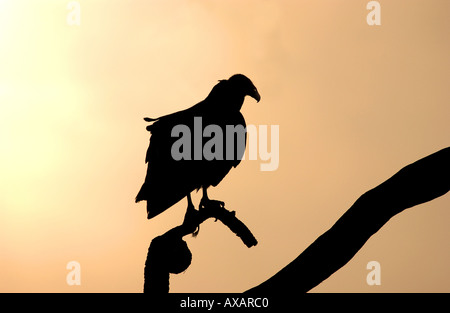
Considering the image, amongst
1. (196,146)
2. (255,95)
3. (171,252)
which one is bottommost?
(171,252)

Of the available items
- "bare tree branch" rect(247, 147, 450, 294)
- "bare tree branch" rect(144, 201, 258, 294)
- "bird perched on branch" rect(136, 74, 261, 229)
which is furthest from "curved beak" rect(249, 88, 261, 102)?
"bare tree branch" rect(247, 147, 450, 294)

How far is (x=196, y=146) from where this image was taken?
584cm

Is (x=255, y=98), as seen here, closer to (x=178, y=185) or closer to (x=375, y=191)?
(x=178, y=185)

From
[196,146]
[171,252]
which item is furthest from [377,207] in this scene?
[196,146]

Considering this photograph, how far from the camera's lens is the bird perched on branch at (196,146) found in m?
5.73

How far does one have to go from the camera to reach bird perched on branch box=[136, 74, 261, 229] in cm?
573

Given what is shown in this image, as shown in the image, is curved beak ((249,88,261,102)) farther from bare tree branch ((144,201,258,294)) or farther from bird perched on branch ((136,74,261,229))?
bare tree branch ((144,201,258,294))

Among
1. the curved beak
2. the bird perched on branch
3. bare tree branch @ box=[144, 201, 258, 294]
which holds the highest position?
the curved beak

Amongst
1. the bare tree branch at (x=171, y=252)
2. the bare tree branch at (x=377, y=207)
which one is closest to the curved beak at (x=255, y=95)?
the bare tree branch at (x=171, y=252)

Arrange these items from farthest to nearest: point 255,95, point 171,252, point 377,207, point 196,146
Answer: point 255,95 < point 196,146 < point 171,252 < point 377,207

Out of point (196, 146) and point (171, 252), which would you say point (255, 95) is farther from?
point (171, 252)
